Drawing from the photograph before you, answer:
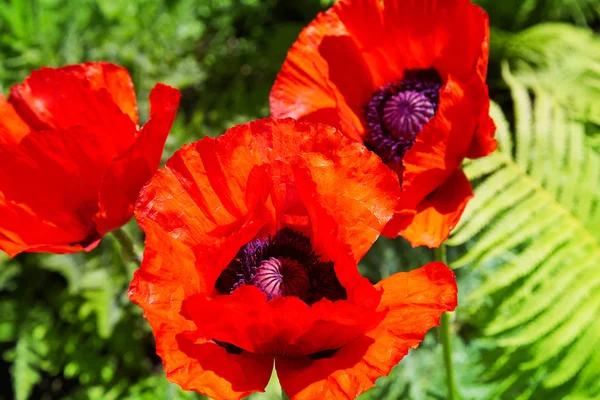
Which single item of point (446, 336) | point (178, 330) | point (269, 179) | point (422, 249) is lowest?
point (422, 249)

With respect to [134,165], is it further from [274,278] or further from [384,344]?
[384,344]

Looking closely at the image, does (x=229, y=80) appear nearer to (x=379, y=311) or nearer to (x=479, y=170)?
(x=479, y=170)

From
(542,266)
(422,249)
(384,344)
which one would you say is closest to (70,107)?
(384,344)

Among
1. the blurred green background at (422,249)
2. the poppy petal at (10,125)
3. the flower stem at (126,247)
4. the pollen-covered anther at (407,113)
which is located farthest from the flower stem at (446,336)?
the poppy petal at (10,125)

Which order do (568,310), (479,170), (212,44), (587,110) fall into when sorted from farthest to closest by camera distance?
(212,44)
(587,110)
(479,170)
(568,310)

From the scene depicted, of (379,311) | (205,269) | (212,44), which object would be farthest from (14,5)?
(379,311)

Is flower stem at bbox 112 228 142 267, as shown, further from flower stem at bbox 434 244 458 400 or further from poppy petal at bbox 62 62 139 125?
flower stem at bbox 434 244 458 400

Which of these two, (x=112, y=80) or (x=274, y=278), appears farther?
(x=112, y=80)
